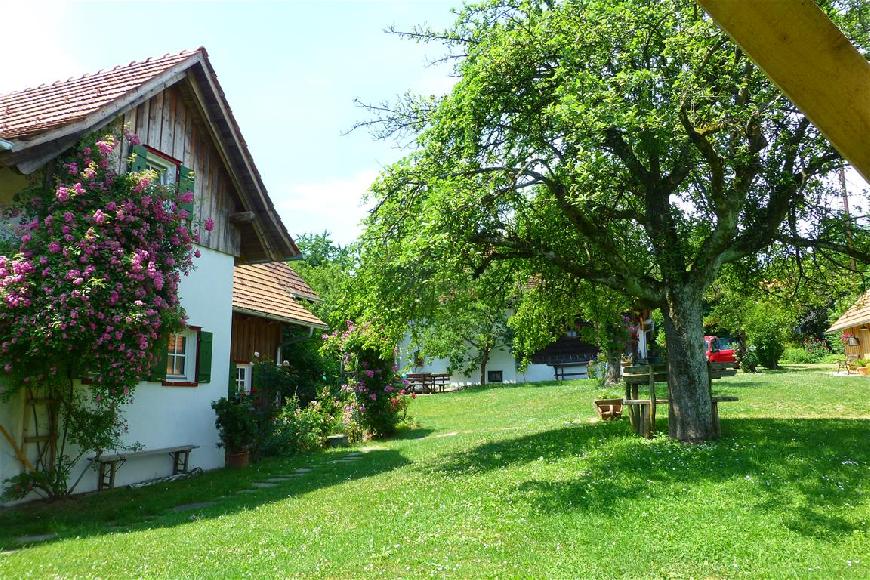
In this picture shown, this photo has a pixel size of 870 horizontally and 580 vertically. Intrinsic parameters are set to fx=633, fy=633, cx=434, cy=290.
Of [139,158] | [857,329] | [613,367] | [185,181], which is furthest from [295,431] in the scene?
[857,329]

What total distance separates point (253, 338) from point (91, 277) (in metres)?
8.25

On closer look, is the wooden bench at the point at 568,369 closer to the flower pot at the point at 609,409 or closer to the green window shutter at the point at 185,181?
the flower pot at the point at 609,409

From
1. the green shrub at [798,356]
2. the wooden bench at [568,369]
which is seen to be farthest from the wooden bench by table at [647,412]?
the green shrub at [798,356]

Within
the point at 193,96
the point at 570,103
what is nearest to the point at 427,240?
the point at 570,103

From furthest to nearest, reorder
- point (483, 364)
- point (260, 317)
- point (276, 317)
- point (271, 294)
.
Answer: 1. point (483, 364)
2. point (271, 294)
3. point (260, 317)
4. point (276, 317)

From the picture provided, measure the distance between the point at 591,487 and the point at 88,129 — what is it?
30.5 feet

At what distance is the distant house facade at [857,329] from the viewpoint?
30.3m

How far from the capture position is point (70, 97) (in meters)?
11.2

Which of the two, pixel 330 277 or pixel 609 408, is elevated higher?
pixel 330 277

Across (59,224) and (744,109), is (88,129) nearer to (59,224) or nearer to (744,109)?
(59,224)

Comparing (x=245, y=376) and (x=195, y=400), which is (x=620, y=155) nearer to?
(x=195, y=400)

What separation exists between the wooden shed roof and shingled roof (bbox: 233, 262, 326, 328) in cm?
144

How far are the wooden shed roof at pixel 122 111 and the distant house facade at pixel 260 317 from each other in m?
1.60

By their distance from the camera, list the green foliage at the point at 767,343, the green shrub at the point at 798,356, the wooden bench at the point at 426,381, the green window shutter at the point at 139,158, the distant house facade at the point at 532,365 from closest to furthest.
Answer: the green window shutter at the point at 139,158 → the wooden bench at the point at 426,381 → the green foliage at the point at 767,343 → the distant house facade at the point at 532,365 → the green shrub at the point at 798,356
